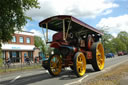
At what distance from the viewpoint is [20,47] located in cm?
3962

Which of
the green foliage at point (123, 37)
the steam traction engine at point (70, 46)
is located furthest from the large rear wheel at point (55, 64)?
the green foliage at point (123, 37)

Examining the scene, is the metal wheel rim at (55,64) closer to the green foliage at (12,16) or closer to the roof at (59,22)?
the roof at (59,22)

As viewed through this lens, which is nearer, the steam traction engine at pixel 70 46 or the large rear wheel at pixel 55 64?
the steam traction engine at pixel 70 46

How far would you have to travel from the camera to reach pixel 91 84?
7059 mm

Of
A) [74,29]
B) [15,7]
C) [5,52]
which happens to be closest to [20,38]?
[5,52]

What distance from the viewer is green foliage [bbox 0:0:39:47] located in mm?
14469

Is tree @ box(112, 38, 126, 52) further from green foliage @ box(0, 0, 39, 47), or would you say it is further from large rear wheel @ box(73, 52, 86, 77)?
large rear wheel @ box(73, 52, 86, 77)

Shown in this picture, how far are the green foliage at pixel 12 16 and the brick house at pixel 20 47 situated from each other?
2055 cm

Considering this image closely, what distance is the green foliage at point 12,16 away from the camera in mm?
14469

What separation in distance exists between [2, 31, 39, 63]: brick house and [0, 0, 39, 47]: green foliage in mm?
20554

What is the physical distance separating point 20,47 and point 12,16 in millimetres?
25048

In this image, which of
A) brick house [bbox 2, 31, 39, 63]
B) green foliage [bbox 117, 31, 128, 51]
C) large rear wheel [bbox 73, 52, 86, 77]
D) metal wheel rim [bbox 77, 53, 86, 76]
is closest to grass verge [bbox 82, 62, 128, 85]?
large rear wheel [bbox 73, 52, 86, 77]

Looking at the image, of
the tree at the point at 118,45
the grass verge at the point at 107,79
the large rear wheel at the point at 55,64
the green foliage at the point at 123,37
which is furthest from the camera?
the green foliage at the point at 123,37

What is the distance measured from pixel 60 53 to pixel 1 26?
691cm
